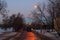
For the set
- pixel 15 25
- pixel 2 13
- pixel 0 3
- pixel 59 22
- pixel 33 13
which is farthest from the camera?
pixel 15 25

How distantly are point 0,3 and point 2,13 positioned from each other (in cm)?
366

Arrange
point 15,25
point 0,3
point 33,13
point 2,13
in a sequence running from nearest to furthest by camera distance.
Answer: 1. point 0,3
2. point 2,13
3. point 33,13
4. point 15,25

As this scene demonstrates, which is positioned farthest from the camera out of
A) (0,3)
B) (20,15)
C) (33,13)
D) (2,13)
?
(20,15)

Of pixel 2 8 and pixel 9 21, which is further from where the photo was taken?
pixel 9 21

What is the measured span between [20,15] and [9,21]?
10.5 m

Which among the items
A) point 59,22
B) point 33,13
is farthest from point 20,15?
point 59,22

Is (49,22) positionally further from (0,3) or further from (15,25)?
(15,25)

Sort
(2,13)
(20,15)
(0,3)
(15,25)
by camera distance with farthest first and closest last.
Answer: (20,15) < (15,25) < (2,13) < (0,3)

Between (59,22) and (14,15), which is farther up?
(14,15)

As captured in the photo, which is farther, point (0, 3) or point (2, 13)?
point (2, 13)

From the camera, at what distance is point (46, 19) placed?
2724 inches

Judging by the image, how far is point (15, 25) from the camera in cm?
12825

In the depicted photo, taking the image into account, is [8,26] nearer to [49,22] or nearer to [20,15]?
[20,15]

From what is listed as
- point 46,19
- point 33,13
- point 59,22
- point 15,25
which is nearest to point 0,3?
point 59,22
